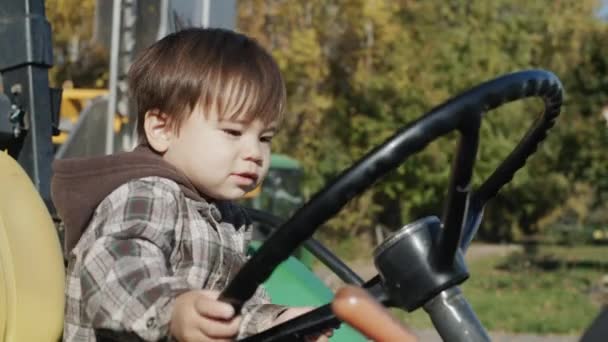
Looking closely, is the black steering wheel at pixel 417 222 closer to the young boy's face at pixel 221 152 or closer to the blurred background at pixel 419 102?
the young boy's face at pixel 221 152

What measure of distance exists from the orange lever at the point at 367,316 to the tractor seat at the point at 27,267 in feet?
2.58

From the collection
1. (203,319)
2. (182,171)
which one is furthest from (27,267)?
(203,319)

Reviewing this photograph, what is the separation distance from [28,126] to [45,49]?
0.19 m

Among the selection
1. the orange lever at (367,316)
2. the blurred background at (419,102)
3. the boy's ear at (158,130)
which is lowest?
the blurred background at (419,102)

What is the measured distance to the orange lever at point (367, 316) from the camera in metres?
1.08

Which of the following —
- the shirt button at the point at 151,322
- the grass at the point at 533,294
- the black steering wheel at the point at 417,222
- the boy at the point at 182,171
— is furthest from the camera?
the grass at the point at 533,294

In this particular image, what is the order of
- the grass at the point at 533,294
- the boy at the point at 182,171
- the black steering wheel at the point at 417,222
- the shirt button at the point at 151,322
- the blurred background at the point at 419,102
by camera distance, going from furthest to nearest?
the blurred background at the point at 419,102 → the grass at the point at 533,294 → the boy at the point at 182,171 → the shirt button at the point at 151,322 → the black steering wheel at the point at 417,222

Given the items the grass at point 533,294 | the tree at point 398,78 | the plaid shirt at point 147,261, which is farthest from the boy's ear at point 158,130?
the tree at point 398,78

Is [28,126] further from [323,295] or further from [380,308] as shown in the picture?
[380,308]

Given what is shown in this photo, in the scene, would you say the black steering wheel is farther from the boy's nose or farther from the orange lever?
the boy's nose

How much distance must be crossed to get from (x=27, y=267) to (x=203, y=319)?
0.57m

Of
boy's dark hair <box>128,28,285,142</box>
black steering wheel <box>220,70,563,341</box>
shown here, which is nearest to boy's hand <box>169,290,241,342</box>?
black steering wheel <box>220,70,563,341</box>

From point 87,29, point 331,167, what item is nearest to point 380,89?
point 331,167

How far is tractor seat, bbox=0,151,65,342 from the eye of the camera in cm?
170
